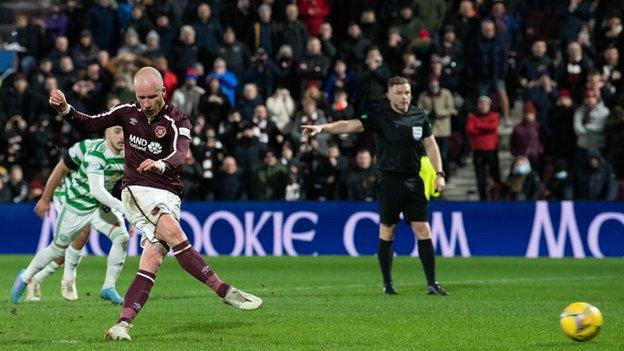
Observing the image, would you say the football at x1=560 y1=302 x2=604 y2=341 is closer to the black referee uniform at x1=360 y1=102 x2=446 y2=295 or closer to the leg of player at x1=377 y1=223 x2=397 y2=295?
the black referee uniform at x1=360 y1=102 x2=446 y2=295

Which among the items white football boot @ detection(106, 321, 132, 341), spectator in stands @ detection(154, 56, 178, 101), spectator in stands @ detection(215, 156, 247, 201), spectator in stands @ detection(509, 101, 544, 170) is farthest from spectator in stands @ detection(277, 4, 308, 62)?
white football boot @ detection(106, 321, 132, 341)

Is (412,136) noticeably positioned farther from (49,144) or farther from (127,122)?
(49,144)

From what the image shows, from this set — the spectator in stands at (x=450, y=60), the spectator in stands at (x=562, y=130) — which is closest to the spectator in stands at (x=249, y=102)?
the spectator in stands at (x=450, y=60)

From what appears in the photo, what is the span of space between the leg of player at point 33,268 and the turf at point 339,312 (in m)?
0.15

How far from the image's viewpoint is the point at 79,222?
48.1 ft

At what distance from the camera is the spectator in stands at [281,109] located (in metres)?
25.5

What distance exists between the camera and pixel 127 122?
11.2 meters

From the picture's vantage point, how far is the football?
10.5m

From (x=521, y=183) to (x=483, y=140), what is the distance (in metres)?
1.07

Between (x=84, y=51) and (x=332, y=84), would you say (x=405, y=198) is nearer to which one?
(x=332, y=84)

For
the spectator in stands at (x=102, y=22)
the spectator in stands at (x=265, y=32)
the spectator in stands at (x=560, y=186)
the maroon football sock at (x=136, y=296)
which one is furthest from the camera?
the spectator in stands at (x=102, y=22)

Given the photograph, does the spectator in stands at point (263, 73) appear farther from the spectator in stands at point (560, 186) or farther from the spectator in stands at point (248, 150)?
the spectator in stands at point (560, 186)

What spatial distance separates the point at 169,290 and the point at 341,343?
6.02 metres

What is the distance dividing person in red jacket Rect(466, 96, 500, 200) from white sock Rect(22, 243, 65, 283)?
1121cm
